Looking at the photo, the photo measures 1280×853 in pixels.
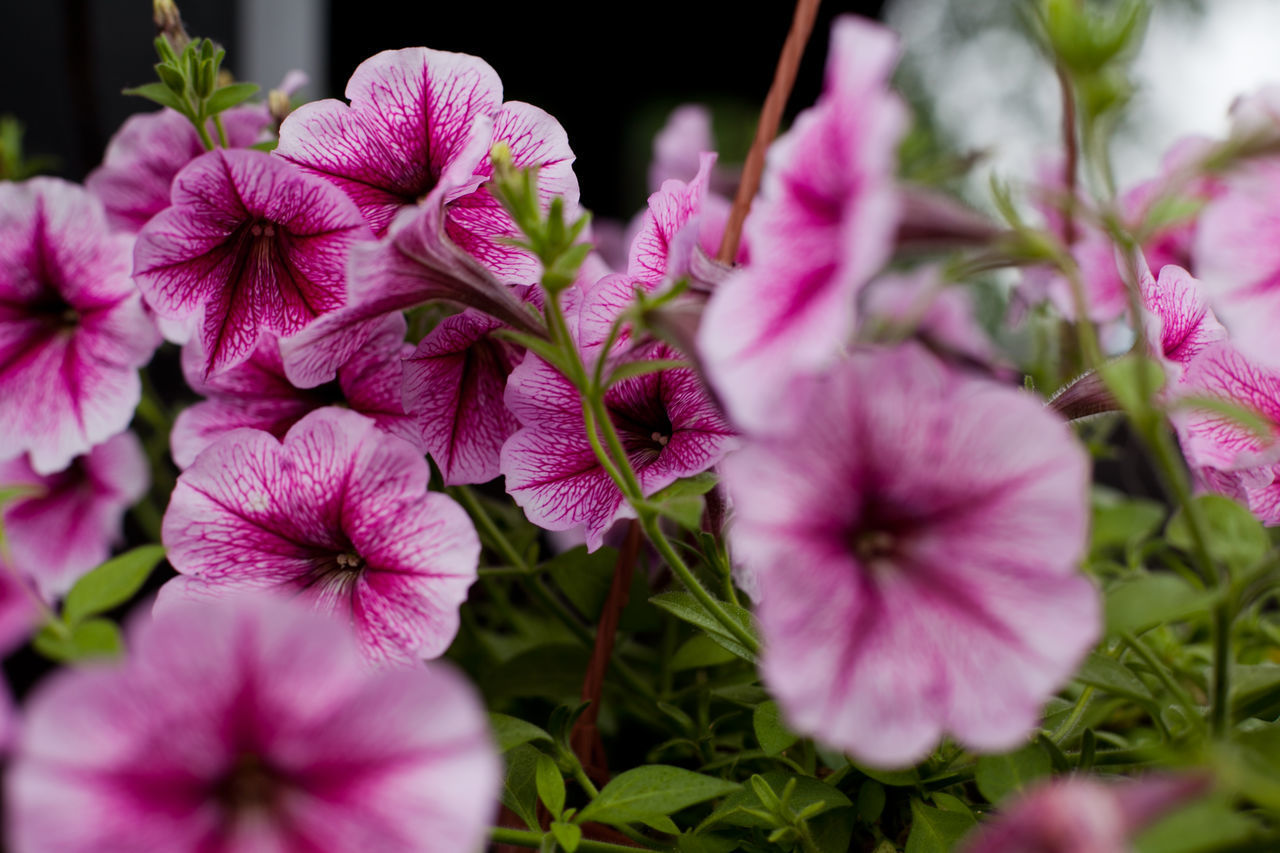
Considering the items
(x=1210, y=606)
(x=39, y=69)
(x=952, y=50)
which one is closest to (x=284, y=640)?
(x=1210, y=606)

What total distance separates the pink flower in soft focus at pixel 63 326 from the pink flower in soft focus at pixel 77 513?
11 cm

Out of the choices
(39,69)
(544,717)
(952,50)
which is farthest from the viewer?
(952,50)

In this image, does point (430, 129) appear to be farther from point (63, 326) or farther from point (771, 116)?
point (63, 326)

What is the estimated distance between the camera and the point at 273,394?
1.87ft

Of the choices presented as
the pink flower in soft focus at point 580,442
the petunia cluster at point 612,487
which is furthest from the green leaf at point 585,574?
the pink flower in soft focus at point 580,442

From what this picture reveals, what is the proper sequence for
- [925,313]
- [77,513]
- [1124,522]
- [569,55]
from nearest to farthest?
1. [925,313]
2. [1124,522]
3. [77,513]
4. [569,55]

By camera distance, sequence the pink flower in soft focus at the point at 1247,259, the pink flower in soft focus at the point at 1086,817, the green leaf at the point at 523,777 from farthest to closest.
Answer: the green leaf at the point at 523,777 → the pink flower in soft focus at the point at 1247,259 → the pink flower in soft focus at the point at 1086,817

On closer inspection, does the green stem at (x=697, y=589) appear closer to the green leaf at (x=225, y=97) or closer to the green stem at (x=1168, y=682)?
the green stem at (x=1168, y=682)

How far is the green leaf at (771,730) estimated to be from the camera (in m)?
0.42

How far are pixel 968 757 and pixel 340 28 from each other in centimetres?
230

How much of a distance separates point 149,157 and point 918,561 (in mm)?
533

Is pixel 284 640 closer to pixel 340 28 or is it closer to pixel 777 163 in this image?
pixel 777 163

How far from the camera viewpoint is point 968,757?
1.48 ft

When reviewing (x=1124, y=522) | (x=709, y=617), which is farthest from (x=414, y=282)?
(x=1124, y=522)
